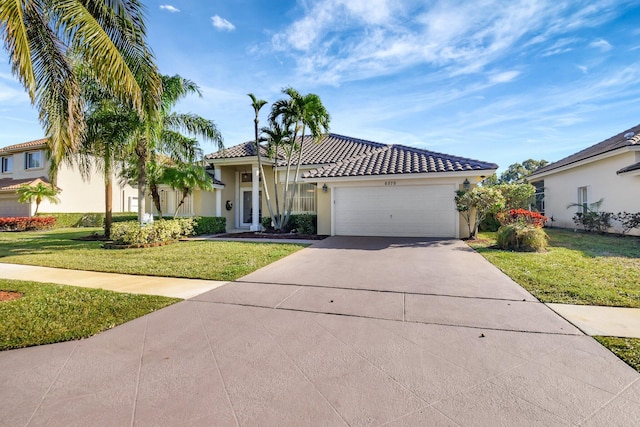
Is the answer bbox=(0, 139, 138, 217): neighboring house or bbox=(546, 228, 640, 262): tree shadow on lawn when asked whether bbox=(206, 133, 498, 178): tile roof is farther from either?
bbox=(0, 139, 138, 217): neighboring house

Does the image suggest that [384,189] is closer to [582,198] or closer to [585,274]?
[585,274]

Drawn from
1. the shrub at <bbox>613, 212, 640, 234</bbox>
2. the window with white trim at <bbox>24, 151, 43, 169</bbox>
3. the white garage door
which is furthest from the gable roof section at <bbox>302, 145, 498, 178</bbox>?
the window with white trim at <bbox>24, 151, 43, 169</bbox>

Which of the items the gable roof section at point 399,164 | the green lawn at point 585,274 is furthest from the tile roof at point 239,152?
the green lawn at point 585,274

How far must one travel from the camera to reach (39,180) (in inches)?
937

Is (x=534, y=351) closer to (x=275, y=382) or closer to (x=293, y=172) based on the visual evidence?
(x=275, y=382)

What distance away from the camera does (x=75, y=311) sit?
4980 millimetres

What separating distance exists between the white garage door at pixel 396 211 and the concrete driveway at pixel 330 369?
8665mm

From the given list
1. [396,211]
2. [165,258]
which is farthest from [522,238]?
[165,258]

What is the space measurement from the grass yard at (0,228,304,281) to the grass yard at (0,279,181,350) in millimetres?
1744

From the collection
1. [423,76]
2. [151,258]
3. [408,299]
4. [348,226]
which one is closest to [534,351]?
[408,299]

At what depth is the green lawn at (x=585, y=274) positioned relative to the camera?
516cm

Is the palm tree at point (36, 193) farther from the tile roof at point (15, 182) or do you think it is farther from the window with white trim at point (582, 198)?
the window with white trim at point (582, 198)

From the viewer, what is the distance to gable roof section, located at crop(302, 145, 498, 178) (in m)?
13.5

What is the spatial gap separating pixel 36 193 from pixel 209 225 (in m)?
15.6
